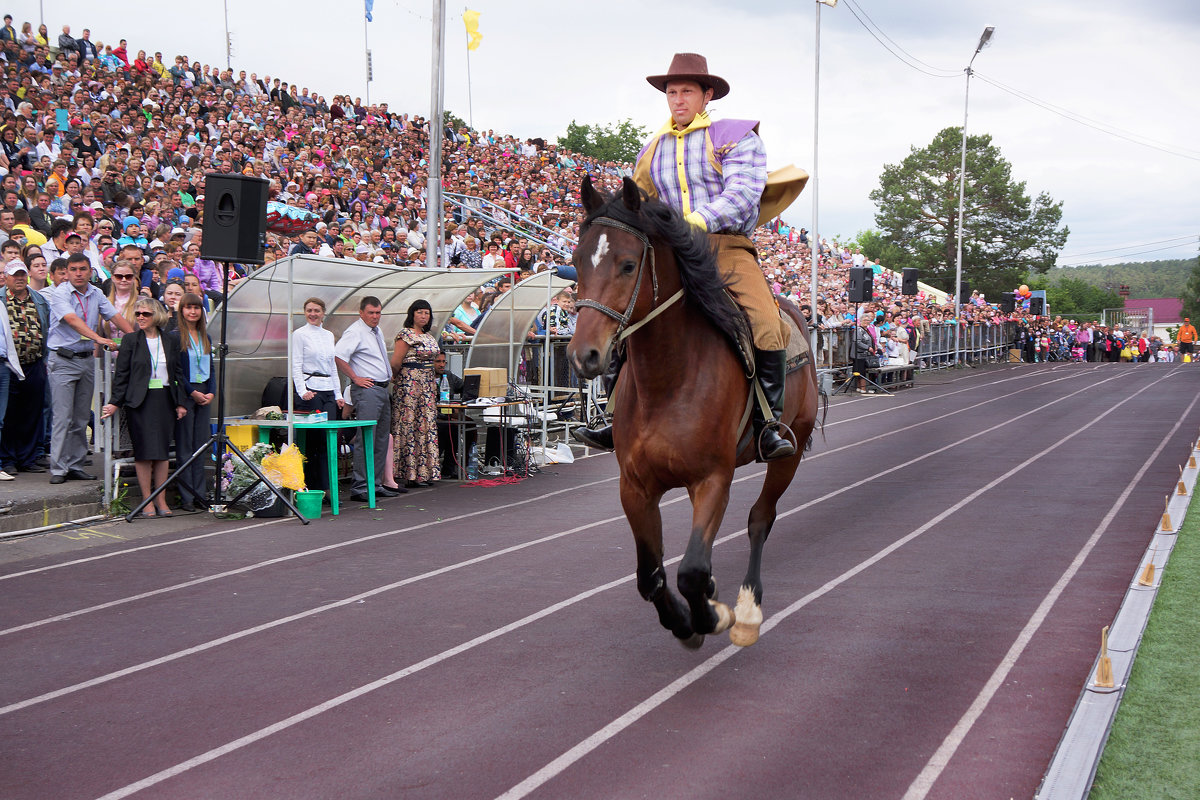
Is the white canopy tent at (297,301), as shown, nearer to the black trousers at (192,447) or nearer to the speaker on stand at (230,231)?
the speaker on stand at (230,231)

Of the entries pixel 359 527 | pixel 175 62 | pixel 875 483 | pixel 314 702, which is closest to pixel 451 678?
pixel 314 702

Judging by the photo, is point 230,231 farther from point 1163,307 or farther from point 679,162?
point 1163,307

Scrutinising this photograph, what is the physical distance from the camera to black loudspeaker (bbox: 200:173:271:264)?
10.2 meters

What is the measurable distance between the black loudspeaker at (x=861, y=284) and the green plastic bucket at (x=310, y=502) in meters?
20.4

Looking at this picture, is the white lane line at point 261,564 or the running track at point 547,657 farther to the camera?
the white lane line at point 261,564

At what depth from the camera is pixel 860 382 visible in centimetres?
2853

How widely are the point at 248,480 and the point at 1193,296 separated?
103937mm

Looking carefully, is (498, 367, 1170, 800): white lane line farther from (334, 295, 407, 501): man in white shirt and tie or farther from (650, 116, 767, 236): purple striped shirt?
(334, 295, 407, 501): man in white shirt and tie

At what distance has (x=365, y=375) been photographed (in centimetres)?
1171

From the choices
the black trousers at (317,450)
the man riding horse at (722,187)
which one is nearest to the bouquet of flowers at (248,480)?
the black trousers at (317,450)

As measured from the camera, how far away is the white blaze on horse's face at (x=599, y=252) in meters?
4.74

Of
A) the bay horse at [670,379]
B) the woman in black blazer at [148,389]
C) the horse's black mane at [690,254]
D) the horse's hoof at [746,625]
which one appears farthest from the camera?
the woman in black blazer at [148,389]

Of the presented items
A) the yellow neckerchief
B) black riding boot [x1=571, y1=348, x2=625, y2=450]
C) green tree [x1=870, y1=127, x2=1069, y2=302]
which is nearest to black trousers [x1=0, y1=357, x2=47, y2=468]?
black riding boot [x1=571, y1=348, x2=625, y2=450]

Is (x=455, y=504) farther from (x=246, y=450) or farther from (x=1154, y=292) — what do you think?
(x=1154, y=292)
